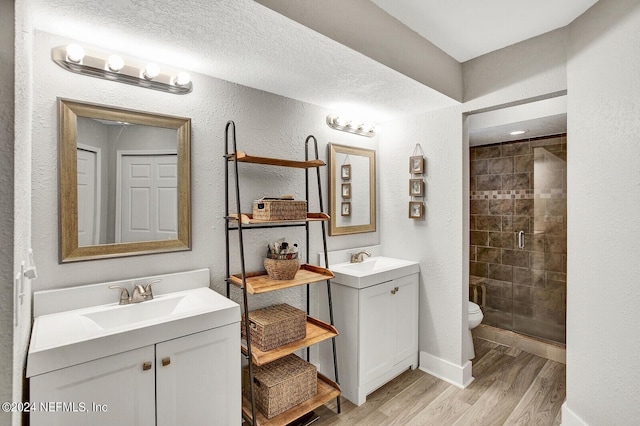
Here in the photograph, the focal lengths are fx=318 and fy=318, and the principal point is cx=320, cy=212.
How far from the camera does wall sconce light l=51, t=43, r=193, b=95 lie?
4.98 feet

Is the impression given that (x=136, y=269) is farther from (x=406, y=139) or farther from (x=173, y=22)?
(x=406, y=139)

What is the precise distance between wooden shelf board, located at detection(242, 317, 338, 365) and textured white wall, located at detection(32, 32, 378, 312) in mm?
324

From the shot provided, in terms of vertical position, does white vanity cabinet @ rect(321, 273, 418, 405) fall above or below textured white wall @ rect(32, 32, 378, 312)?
below

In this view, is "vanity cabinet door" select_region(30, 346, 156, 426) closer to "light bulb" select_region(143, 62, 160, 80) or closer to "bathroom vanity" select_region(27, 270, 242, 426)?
"bathroom vanity" select_region(27, 270, 242, 426)

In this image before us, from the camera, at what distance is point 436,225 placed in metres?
2.63

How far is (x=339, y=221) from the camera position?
8.99 ft

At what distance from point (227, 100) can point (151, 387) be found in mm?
1640

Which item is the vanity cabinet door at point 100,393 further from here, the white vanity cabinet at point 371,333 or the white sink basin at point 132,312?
the white vanity cabinet at point 371,333

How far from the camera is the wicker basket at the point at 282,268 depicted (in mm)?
1995

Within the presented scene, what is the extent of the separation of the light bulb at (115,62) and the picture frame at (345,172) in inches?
66.6

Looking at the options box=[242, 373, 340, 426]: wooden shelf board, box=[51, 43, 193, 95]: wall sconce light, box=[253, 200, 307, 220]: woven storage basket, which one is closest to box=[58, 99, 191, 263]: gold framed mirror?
box=[51, 43, 193, 95]: wall sconce light

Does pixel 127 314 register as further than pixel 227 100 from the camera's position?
No

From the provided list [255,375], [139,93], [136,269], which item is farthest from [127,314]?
[139,93]

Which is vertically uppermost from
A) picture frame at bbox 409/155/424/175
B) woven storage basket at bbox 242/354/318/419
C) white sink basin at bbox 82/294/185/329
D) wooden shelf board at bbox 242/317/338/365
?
picture frame at bbox 409/155/424/175
